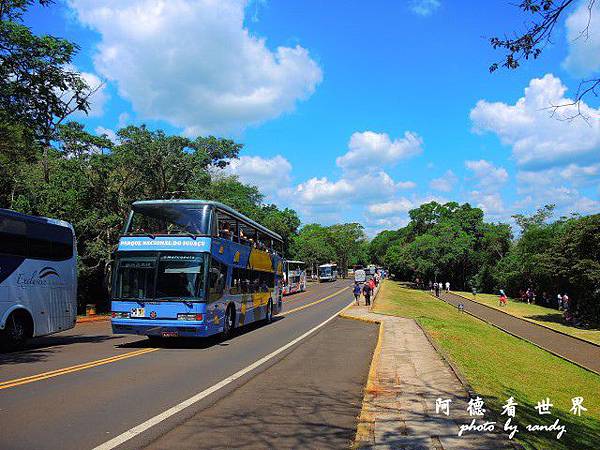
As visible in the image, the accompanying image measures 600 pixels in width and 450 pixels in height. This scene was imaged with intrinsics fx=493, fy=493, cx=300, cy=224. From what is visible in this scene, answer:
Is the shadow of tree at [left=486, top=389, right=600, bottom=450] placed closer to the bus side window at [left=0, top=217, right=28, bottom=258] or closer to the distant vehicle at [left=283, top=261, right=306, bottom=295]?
the bus side window at [left=0, top=217, right=28, bottom=258]

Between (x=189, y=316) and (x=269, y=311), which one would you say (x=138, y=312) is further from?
(x=269, y=311)

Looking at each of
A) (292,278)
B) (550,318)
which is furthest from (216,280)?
(292,278)

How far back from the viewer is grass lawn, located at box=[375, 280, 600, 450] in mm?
7453

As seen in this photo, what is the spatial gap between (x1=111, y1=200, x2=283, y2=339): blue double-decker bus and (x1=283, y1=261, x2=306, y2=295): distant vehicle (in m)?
39.4

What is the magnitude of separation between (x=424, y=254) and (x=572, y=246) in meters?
38.1

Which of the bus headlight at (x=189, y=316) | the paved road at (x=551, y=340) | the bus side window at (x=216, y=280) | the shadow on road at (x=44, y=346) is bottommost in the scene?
the paved road at (x=551, y=340)

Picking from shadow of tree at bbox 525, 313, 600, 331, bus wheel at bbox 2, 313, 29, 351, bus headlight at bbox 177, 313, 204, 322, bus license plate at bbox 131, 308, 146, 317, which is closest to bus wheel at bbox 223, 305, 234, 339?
bus headlight at bbox 177, 313, 204, 322

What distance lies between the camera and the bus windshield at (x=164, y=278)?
1320 centimetres

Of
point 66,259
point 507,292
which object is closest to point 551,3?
point 66,259

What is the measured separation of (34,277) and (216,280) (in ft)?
16.4

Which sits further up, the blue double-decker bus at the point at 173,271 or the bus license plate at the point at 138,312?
the blue double-decker bus at the point at 173,271

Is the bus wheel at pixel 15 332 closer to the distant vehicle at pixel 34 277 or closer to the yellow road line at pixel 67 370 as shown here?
the distant vehicle at pixel 34 277

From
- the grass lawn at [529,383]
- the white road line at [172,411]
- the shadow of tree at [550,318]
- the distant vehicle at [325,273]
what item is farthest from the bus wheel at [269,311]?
the distant vehicle at [325,273]

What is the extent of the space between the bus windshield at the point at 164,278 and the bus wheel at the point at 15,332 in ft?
8.60
